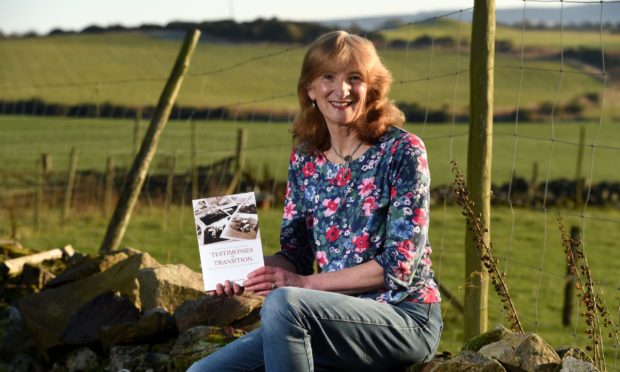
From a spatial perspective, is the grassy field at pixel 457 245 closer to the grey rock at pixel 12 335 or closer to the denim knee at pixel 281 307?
the grey rock at pixel 12 335

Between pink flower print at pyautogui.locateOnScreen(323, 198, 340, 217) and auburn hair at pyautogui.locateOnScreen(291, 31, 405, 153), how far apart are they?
8.4 inches

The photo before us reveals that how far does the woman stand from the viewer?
338cm

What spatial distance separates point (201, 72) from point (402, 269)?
4388 centimetres

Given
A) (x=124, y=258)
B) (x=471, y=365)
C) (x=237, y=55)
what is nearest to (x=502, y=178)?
(x=124, y=258)

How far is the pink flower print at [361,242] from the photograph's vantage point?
12.1ft

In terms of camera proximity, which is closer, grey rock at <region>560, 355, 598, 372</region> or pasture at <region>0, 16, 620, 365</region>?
grey rock at <region>560, 355, 598, 372</region>

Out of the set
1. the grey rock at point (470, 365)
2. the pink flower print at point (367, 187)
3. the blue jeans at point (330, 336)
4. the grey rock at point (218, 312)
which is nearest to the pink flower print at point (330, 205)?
the pink flower print at point (367, 187)

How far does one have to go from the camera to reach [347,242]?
3734 millimetres

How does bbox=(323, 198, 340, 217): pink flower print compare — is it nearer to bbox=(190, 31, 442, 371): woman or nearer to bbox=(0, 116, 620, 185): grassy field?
bbox=(190, 31, 442, 371): woman

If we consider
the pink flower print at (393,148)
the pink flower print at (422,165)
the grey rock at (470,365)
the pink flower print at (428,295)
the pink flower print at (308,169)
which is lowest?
the grey rock at (470,365)

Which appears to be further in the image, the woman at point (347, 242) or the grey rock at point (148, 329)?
the grey rock at point (148, 329)

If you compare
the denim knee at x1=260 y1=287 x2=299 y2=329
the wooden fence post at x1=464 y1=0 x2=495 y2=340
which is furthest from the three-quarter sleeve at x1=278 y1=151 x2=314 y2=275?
the wooden fence post at x1=464 y1=0 x2=495 y2=340

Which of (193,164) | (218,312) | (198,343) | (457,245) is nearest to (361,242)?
(198,343)

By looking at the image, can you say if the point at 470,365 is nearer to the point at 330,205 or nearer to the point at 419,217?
the point at 419,217
